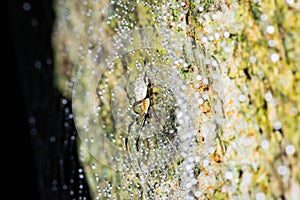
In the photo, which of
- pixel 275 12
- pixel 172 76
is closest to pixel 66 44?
pixel 172 76

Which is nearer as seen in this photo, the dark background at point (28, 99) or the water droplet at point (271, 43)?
the water droplet at point (271, 43)

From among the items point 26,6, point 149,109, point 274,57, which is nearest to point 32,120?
point 26,6

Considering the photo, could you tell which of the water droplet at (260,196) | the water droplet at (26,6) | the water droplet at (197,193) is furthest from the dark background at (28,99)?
the water droplet at (260,196)

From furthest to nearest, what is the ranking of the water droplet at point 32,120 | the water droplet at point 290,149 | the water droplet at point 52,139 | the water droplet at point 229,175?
the water droplet at point 32,120
the water droplet at point 52,139
the water droplet at point 229,175
the water droplet at point 290,149

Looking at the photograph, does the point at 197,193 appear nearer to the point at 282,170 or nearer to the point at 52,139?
the point at 282,170

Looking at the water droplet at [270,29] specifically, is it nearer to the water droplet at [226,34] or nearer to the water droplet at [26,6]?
the water droplet at [226,34]

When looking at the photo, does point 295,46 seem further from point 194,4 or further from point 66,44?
point 66,44

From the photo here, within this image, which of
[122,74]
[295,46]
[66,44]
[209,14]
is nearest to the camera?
[295,46]

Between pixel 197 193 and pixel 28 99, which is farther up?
pixel 28 99
